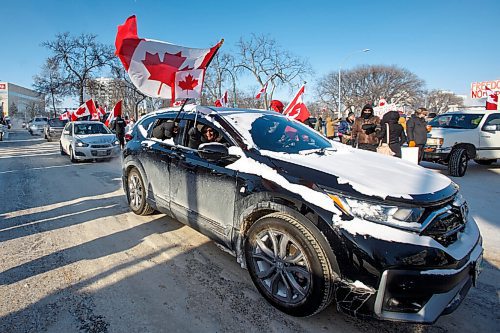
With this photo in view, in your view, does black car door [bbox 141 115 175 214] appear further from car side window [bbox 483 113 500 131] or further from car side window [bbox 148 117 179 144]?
car side window [bbox 483 113 500 131]

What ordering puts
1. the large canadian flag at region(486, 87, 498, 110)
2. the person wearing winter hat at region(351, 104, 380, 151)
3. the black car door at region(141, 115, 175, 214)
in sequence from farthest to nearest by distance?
the large canadian flag at region(486, 87, 498, 110) → the person wearing winter hat at region(351, 104, 380, 151) → the black car door at region(141, 115, 175, 214)

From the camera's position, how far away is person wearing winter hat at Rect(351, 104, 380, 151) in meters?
7.36

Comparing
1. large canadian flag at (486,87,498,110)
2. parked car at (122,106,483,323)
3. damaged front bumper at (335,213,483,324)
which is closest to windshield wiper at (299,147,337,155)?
parked car at (122,106,483,323)

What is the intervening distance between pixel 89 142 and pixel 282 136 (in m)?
9.92

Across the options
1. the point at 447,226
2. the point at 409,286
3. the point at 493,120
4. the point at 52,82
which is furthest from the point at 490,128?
the point at 52,82

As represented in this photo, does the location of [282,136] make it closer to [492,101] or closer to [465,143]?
[465,143]

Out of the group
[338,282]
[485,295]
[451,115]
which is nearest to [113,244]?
[338,282]

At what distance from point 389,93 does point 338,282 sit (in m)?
59.6

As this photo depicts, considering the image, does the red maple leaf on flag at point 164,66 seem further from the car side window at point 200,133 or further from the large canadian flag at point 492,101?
the large canadian flag at point 492,101

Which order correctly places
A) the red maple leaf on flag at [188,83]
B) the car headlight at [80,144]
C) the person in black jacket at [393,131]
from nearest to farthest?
the red maple leaf on flag at [188,83] < the person in black jacket at [393,131] < the car headlight at [80,144]

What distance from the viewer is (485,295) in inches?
118

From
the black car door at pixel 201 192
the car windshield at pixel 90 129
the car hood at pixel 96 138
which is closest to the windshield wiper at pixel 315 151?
the black car door at pixel 201 192

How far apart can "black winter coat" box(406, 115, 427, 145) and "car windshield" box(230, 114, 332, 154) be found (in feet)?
18.4

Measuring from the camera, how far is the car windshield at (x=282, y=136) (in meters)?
3.37
